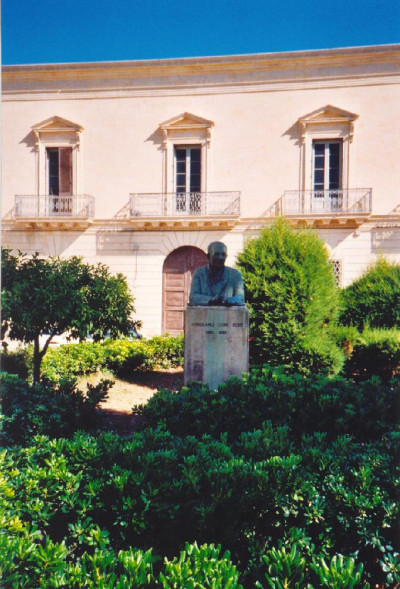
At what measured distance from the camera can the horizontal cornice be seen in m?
13.4

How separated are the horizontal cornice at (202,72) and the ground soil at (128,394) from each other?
9.59 meters

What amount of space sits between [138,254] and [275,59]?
24.2 feet

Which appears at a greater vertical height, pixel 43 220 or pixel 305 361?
pixel 43 220

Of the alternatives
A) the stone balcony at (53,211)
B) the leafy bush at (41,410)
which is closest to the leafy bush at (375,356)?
the leafy bush at (41,410)

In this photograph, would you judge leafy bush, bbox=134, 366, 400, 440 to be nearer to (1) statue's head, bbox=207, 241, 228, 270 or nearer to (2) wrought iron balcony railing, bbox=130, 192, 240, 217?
(1) statue's head, bbox=207, 241, 228, 270

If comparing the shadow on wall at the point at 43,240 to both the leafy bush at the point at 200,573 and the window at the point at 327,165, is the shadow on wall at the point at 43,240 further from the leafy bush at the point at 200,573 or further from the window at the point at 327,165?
the leafy bush at the point at 200,573

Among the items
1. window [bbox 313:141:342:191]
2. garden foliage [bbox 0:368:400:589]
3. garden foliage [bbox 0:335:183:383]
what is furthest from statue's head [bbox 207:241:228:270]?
window [bbox 313:141:342:191]

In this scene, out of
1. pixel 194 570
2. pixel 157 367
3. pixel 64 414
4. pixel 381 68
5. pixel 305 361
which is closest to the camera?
pixel 194 570

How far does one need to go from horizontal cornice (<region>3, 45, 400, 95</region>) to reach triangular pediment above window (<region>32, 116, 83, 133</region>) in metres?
0.92

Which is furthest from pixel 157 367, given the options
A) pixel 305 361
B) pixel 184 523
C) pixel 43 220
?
pixel 184 523

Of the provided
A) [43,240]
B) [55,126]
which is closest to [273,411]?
[43,240]

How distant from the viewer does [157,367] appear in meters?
9.64

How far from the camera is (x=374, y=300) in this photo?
9.13 metres

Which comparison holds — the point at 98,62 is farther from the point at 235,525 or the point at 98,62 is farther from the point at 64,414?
the point at 235,525
